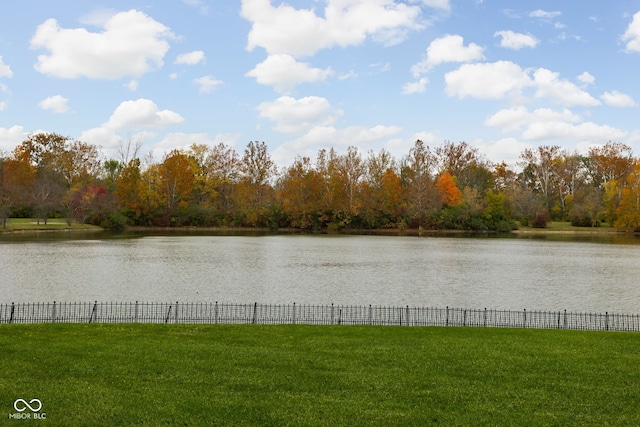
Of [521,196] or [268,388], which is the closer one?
[268,388]

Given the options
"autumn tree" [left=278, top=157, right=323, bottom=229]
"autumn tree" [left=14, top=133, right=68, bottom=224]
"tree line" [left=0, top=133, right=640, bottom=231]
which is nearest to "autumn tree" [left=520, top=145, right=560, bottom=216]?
"tree line" [left=0, top=133, right=640, bottom=231]

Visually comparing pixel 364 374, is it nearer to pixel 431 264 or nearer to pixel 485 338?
pixel 485 338

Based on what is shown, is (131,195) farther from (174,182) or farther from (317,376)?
(317,376)

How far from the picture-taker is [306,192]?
111938 millimetres

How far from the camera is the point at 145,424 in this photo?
381 inches

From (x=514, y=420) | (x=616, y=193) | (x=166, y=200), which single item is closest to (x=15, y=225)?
(x=166, y=200)

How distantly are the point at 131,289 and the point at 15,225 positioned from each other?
236 ft

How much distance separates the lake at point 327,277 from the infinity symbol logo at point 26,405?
55.4 feet

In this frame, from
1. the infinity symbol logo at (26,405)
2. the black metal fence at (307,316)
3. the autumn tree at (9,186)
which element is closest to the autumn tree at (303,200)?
the autumn tree at (9,186)

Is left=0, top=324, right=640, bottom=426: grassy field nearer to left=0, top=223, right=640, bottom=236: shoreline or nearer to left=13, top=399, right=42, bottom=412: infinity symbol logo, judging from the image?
left=13, top=399, right=42, bottom=412: infinity symbol logo

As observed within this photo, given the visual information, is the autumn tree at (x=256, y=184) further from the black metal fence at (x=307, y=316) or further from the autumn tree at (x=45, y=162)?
the black metal fence at (x=307, y=316)

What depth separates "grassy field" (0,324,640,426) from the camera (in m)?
10.3

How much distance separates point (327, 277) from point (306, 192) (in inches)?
3004

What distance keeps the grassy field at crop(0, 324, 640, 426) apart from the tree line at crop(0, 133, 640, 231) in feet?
287
